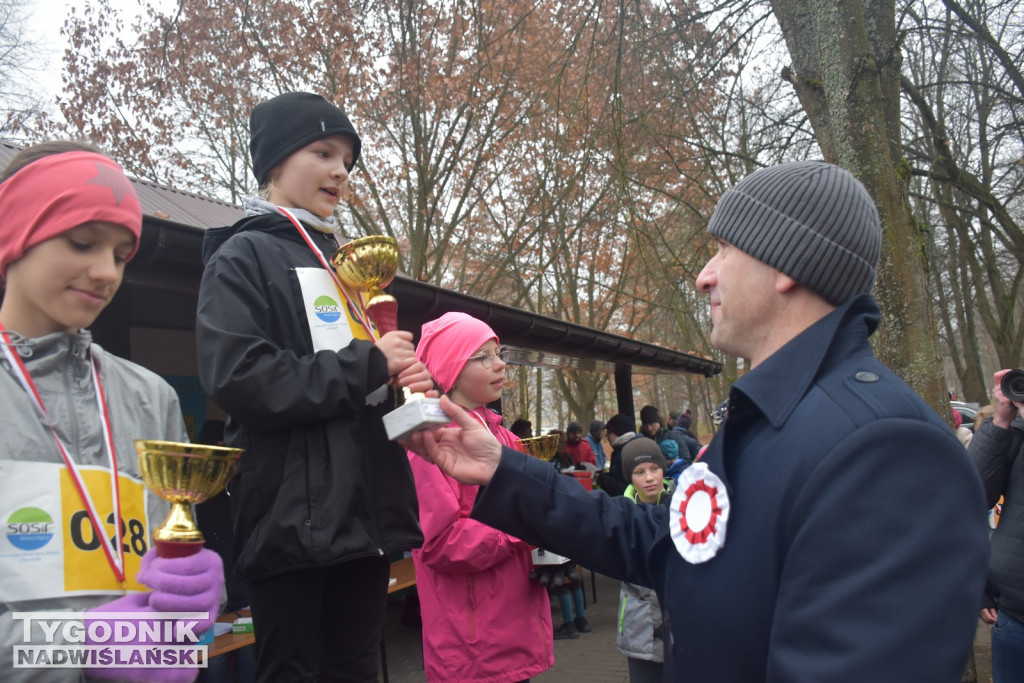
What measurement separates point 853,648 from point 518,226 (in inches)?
567

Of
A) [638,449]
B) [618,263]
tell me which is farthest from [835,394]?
[618,263]

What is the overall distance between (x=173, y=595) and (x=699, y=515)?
3.43 feet

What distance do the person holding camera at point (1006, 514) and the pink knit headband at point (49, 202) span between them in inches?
149

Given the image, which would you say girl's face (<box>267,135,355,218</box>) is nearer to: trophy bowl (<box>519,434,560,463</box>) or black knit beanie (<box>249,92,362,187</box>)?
black knit beanie (<box>249,92,362,187</box>)

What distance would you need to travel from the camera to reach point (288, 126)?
2322 millimetres

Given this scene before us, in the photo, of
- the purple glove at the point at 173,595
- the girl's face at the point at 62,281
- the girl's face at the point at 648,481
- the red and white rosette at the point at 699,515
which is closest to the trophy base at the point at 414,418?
the purple glove at the point at 173,595

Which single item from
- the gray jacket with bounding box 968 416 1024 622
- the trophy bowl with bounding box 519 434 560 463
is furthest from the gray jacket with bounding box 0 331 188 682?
the gray jacket with bounding box 968 416 1024 622

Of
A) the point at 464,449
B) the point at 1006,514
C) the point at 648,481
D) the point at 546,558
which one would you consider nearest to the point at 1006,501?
the point at 1006,514

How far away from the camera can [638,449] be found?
15.9ft

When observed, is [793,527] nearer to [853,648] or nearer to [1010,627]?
[853,648]

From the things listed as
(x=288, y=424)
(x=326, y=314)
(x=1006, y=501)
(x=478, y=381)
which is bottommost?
(x=1006, y=501)

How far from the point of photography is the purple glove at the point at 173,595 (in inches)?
61.1

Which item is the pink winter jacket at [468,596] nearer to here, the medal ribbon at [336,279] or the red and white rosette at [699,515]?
the medal ribbon at [336,279]

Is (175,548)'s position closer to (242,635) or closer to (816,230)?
(816,230)
